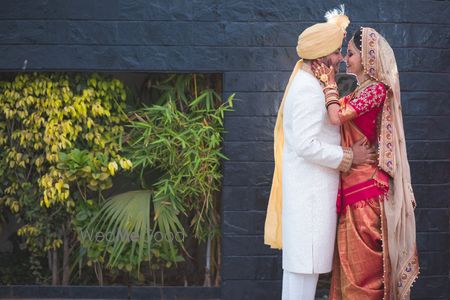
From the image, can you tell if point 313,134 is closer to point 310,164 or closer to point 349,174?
point 310,164

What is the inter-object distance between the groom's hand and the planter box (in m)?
1.79

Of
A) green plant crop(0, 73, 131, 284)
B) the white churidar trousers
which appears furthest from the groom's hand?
green plant crop(0, 73, 131, 284)

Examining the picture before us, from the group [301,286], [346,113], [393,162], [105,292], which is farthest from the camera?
[105,292]

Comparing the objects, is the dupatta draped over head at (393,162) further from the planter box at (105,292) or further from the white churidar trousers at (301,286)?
the planter box at (105,292)

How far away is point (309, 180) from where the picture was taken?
482 cm

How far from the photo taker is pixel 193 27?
5914 millimetres

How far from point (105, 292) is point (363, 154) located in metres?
2.26

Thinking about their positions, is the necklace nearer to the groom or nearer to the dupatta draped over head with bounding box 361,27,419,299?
the dupatta draped over head with bounding box 361,27,419,299

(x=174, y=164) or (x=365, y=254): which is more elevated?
(x=174, y=164)

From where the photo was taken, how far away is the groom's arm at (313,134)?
4711 millimetres

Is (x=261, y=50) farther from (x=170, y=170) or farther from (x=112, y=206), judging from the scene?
(x=112, y=206)

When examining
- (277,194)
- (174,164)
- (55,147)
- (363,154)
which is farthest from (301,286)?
(55,147)

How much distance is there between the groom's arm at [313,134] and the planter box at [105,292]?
5.85ft

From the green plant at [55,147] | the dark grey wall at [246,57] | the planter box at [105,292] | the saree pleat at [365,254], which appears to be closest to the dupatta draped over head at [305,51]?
the saree pleat at [365,254]
